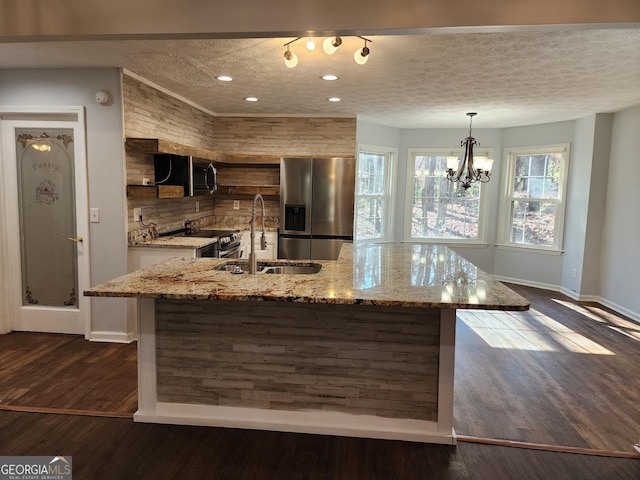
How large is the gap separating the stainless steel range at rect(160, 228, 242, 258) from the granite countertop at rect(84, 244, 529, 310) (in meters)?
1.22

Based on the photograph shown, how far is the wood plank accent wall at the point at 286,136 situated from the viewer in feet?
17.7

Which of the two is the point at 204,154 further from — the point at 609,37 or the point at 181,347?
the point at 609,37

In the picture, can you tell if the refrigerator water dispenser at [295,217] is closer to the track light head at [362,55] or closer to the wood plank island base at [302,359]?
the track light head at [362,55]

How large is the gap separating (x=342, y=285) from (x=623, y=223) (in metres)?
4.43

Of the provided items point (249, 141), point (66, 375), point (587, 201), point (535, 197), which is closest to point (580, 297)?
point (587, 201)

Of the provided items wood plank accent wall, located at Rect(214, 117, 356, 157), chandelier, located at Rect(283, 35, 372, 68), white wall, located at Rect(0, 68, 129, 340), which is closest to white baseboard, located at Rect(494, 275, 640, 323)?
wood plank accent wall, located at Rect(214, 117, 356, 157)

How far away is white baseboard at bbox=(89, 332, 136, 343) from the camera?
11.9ft

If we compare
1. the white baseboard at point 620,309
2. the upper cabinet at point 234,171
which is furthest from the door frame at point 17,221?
the white baseboard at point 620,309

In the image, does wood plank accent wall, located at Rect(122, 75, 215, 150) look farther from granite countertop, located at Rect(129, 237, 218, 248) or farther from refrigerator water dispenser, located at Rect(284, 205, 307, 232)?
refrigerator water dispenser, located at Rect(284, 205, 307, 232)

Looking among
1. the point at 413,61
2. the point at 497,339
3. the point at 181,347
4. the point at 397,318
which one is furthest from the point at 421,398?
the point at 413,61

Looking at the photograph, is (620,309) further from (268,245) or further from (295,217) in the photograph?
(268,245)

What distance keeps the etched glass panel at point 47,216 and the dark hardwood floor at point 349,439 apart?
0.45 metres


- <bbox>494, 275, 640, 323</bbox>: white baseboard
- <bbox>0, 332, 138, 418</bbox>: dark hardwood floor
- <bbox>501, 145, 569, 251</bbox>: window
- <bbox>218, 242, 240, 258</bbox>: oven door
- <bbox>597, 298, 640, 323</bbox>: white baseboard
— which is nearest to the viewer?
<bbox>0, 332, 138, 418</bbox>: dark hardwood floor

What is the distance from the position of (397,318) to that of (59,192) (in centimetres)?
317
